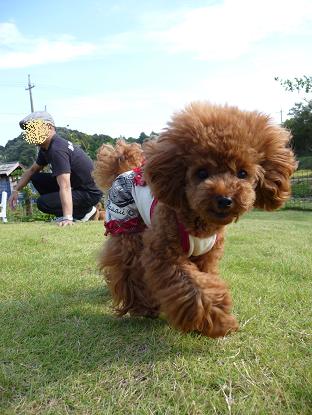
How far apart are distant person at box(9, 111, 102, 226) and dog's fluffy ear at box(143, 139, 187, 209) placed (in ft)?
12.7

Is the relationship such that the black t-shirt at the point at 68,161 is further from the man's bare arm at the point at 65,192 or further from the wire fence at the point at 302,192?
the wire fence at the point at 302,192

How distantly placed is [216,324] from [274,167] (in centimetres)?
75

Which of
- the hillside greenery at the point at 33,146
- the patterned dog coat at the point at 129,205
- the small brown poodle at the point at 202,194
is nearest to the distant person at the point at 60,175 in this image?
the hillside greenery at the point at 33,146

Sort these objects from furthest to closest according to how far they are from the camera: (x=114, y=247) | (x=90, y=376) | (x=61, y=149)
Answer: (x=61, y=149), (x=114, y=247), (x=90, y=376)

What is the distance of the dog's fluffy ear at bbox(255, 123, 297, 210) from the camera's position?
206 cm

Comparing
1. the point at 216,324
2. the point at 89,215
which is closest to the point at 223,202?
the point at 216,324

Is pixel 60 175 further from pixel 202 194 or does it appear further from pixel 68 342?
pixel 202 194

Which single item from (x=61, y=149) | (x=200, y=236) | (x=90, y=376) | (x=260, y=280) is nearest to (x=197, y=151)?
(x=200, y=236)

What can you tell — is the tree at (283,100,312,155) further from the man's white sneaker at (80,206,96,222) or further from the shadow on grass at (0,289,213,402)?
the shadow on grass at (0,289,213,402)

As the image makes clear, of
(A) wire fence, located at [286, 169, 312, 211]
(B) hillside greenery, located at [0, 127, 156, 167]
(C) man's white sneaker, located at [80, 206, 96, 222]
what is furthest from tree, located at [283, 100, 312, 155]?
(C) man's white sneaker, located at [80, 206, 96, 222]

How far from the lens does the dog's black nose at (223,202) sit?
1825 mm

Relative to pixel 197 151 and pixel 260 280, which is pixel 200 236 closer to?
pixel 197 151

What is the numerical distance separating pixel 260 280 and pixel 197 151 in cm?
144

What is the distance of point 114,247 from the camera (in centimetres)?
260
